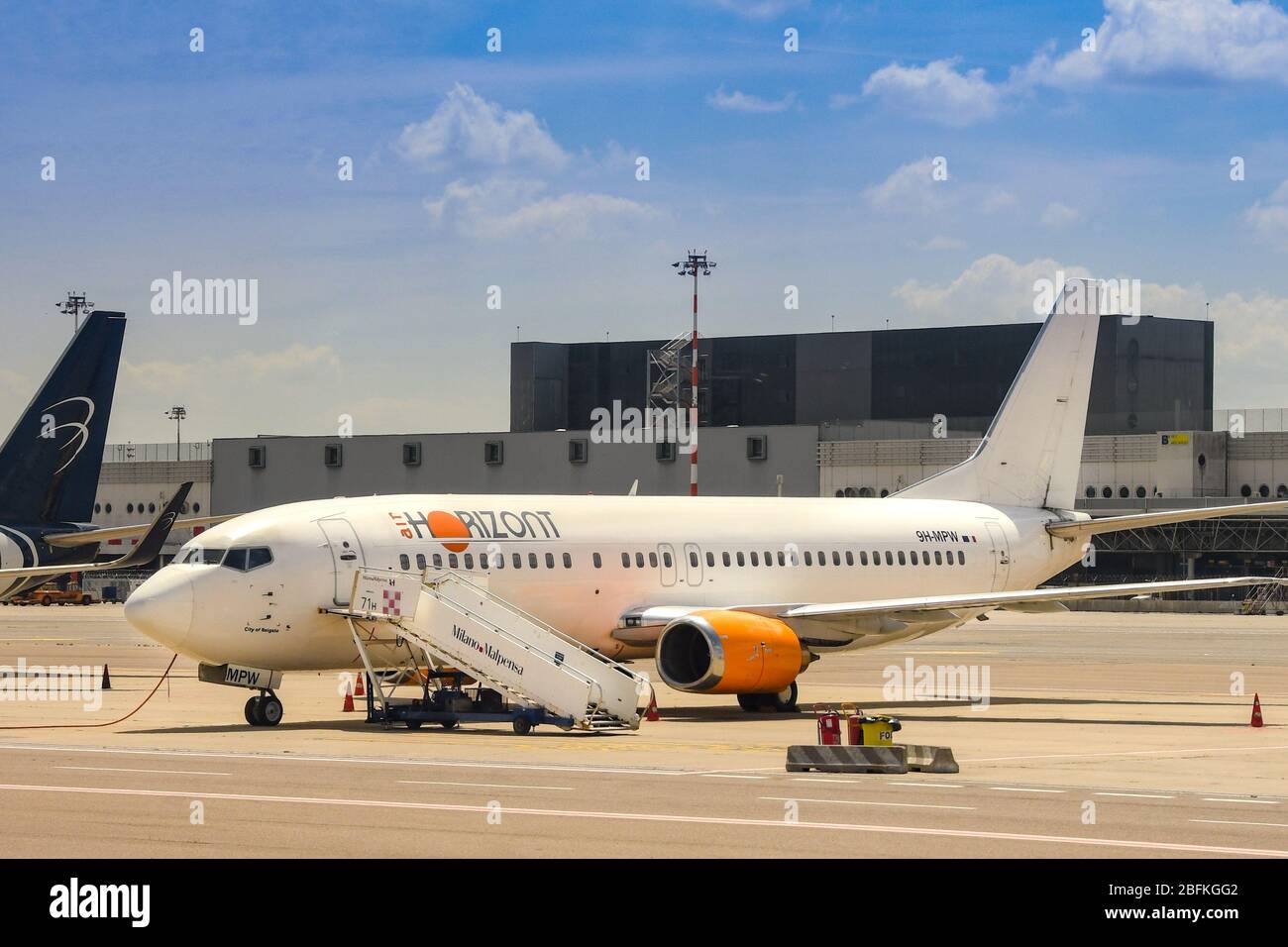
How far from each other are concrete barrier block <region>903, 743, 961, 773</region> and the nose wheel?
41.7ft

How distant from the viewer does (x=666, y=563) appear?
38.6m

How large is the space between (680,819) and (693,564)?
20328mm

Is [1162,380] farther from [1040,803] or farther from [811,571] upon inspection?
[1040,803]

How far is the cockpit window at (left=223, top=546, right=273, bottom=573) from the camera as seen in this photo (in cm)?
3203

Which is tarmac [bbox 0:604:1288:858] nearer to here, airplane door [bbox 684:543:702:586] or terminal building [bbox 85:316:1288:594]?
airplane door [bbox 684:543:702:586]

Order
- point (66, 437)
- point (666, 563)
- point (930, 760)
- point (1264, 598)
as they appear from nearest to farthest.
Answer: point (930, 760) < point (666, 563) < point (66, 437) < point (1264, 598)

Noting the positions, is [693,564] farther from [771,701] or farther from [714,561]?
[771,701]

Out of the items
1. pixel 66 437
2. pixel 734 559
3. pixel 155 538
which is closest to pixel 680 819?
pixel 734 559

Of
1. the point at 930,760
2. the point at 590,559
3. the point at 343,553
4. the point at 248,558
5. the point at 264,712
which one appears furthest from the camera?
the point at 590,559

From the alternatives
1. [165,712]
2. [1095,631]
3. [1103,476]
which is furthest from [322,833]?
[1103,476]

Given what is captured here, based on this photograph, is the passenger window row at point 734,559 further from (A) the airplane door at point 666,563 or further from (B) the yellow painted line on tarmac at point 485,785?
(B) the yellow painted line on tarmac at point 485,785

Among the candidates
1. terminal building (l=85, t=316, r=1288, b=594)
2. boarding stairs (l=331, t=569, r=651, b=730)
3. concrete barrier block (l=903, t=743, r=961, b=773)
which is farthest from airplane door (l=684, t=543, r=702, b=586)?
terminal building (l=85, t=316, r=1288, b=594)

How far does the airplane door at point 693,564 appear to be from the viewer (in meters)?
38.9
